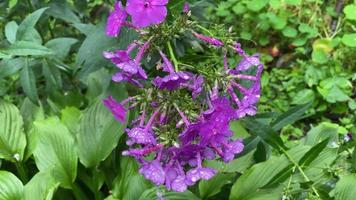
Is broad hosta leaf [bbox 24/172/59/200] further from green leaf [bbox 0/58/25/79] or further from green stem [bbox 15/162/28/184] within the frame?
green leaf [bbox 0/58/25/79]

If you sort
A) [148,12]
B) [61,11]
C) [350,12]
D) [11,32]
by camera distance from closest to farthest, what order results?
[148,12] → [11,32] → [61,11] → [350,12]

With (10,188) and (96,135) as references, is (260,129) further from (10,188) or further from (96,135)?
(10,188)

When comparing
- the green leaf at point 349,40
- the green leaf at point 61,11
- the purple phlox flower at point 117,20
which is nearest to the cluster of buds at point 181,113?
the purple phlox flower at point 117,20

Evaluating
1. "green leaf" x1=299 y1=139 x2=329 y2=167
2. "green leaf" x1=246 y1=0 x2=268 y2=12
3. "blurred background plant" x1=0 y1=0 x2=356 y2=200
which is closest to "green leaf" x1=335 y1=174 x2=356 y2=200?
"blurred background plant" x1=0 y1=0 x2=356 y2=200

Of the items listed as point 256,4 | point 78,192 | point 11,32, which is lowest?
point 78,192

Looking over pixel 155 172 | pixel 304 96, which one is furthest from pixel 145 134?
pixel 304 96

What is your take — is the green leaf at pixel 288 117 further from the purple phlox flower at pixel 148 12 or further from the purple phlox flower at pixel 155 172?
the purple phlox flower at pixel 148 12
